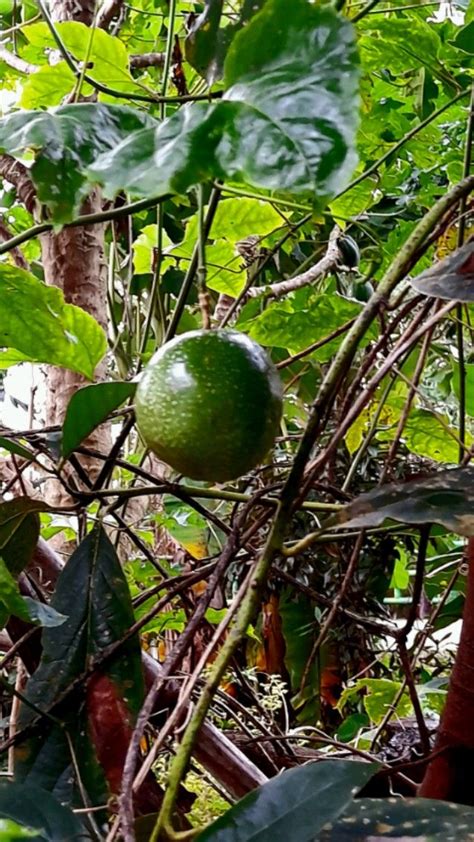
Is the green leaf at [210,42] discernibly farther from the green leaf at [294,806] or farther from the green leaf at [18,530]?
the green leaf at [294,806]

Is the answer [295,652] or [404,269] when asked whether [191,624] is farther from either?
[295,652]

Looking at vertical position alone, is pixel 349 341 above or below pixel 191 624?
above

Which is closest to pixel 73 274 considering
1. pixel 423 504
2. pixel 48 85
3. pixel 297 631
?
pixel 48 85

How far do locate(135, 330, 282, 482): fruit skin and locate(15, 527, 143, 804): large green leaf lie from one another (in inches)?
6.0

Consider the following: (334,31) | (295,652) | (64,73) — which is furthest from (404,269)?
(295,652)

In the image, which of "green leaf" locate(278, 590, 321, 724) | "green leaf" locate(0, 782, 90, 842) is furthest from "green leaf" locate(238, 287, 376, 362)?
"green leaf" locate(278, 590, 321, 724)

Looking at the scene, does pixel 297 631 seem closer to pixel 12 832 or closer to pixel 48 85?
pixel 48 85

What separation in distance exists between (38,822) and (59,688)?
0.19 m

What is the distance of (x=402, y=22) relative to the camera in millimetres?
860

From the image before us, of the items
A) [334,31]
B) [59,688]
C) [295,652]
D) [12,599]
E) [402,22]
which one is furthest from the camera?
[295,652]

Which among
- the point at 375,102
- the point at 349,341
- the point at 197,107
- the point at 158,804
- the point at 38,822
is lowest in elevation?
the point at 158,804

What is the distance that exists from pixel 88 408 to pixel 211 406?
0.42 ft

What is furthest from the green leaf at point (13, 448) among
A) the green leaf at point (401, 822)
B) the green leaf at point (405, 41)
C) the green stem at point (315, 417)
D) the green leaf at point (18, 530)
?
the green leaf at point (405, 41)

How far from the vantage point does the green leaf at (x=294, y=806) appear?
343mm
